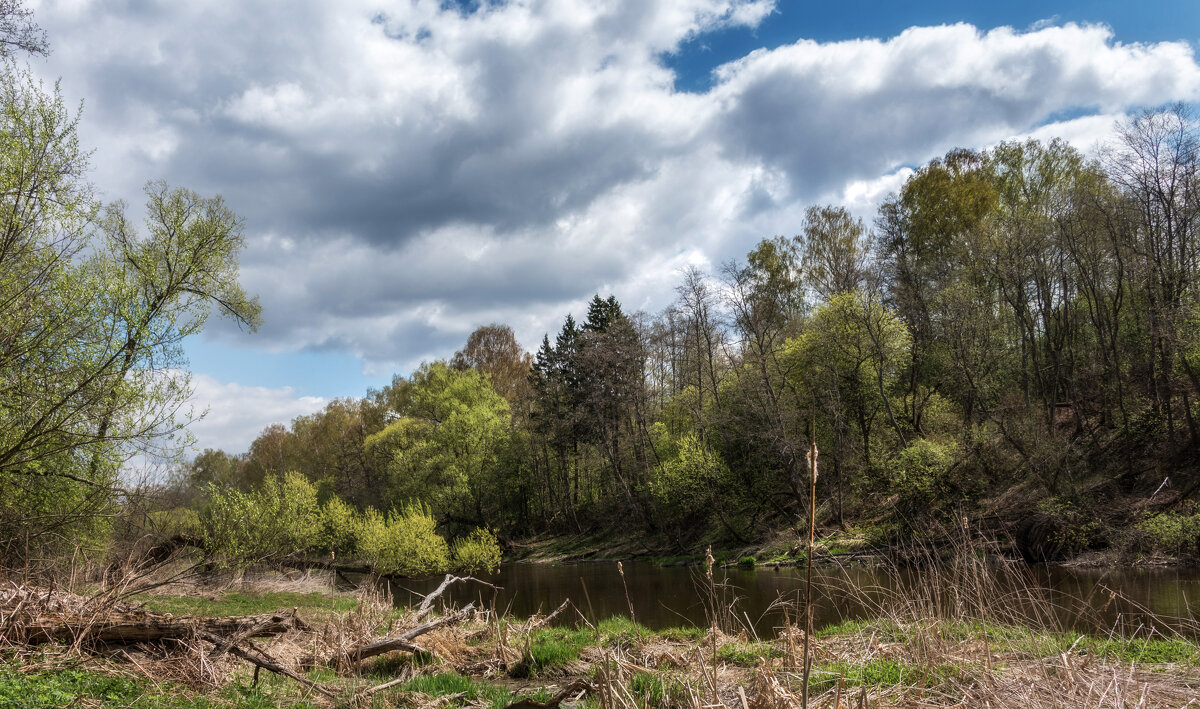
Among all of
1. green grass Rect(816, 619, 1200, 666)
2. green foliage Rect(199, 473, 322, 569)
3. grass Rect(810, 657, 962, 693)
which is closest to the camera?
grass Rect(810, 657, 962, 693)

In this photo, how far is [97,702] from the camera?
541cm

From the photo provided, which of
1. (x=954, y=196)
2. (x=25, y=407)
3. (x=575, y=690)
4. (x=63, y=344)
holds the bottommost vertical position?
(x=575, y=690)

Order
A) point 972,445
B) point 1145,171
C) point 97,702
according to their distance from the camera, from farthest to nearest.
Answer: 1. point 972,445
2. point 1145,171
3. point 97,702

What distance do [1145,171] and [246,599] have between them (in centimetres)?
2908

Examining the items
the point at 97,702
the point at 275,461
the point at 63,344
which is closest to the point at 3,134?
the point at 63,344

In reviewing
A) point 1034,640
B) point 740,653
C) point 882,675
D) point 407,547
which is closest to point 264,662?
point 740,653

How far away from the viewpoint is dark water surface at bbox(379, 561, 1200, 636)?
6.52m

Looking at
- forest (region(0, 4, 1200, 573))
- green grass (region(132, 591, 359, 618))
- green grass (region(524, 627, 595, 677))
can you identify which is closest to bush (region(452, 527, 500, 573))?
forest (region(0, 4, 1200, 573))

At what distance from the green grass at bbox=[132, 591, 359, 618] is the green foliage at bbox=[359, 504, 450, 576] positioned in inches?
285

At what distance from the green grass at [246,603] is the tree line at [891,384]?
3807 mm

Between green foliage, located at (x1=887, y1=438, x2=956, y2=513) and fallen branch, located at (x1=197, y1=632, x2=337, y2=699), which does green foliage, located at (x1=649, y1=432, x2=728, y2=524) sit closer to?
green foliage, located at (x1=887, y1=438, x2=956, y2=513)

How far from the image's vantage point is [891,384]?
2938 cm

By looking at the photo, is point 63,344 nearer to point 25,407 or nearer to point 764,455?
point 25,407

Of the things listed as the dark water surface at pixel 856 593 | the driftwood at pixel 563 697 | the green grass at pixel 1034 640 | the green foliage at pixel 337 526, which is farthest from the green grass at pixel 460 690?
the green foliage at pixel 337 526
